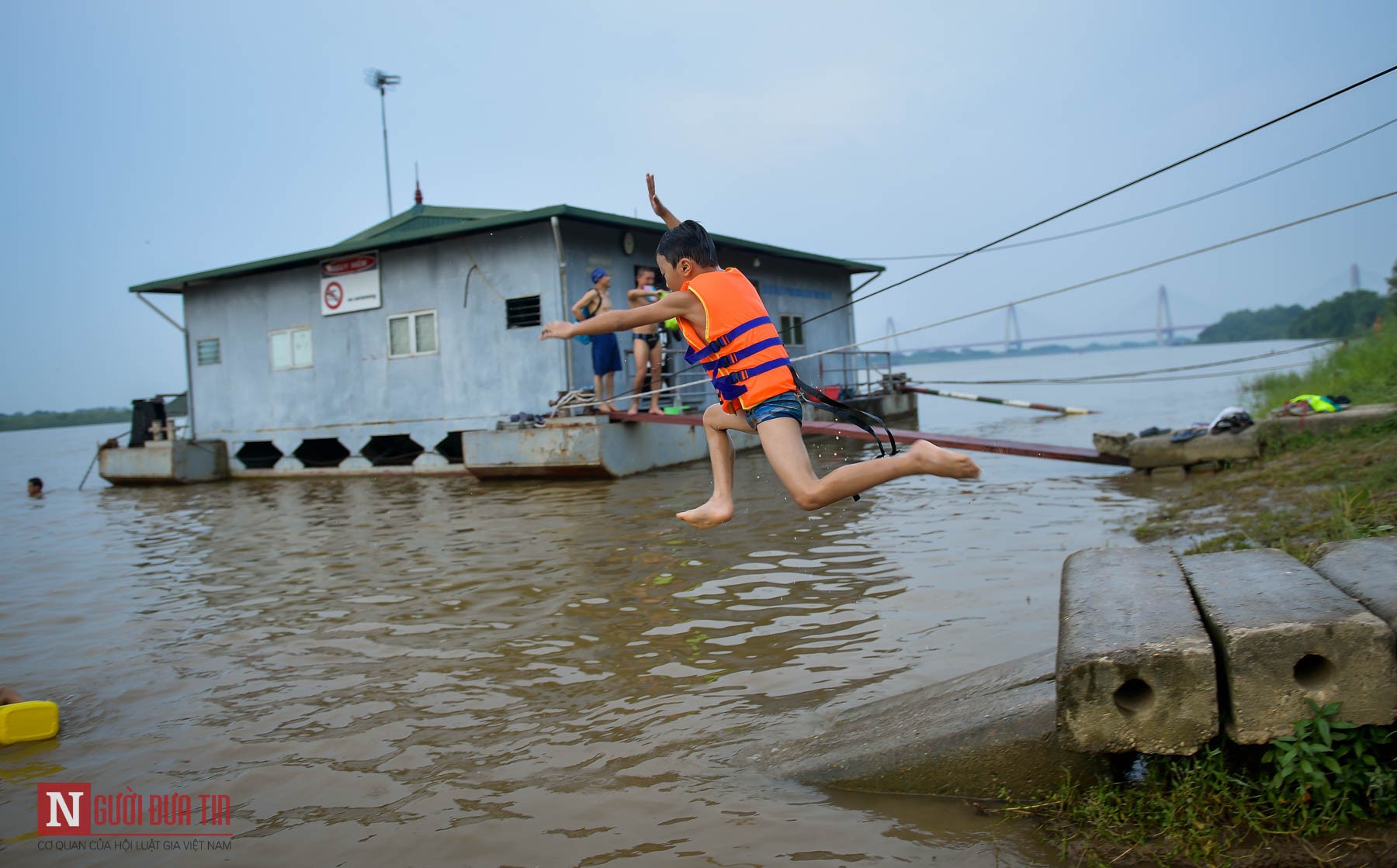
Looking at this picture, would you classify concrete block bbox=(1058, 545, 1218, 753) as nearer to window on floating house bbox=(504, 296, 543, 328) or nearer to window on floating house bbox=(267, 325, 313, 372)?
window on floating house bbox=(504, 296, 543, 328)

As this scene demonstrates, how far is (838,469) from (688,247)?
1.30 metres

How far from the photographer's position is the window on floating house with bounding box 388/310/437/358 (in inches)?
712

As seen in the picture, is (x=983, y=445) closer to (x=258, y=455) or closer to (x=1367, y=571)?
(x=1367, y=571)

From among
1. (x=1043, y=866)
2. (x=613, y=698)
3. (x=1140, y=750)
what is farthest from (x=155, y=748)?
(x=1140, y=750)

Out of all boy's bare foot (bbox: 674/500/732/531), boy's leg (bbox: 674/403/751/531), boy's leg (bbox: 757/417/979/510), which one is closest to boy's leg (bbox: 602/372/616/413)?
boy's leg (bbox: 674/403/751/531)

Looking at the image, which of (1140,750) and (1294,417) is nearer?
(1140,750)

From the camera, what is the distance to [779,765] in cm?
389

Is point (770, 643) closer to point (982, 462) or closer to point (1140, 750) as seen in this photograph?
point (1140, 750)

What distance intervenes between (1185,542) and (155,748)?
22.5 feet

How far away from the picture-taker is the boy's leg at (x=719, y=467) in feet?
16.1

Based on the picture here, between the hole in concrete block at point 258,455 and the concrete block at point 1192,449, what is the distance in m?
17.4

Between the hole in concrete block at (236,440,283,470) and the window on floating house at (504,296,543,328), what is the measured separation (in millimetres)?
7623

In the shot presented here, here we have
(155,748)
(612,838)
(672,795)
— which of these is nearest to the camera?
(612,838)

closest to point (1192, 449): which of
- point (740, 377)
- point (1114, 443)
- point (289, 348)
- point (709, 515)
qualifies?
point (1114, 443)
